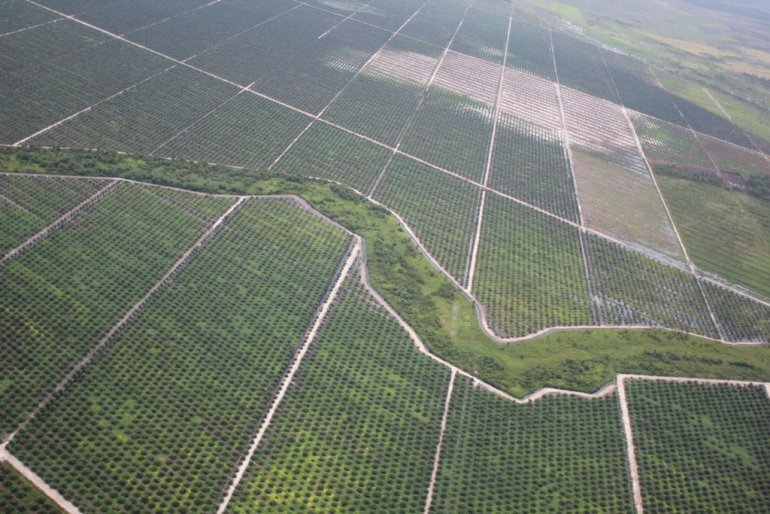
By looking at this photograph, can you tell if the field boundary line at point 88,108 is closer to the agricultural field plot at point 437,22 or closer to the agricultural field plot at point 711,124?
the agricultural field plot at point 437,22

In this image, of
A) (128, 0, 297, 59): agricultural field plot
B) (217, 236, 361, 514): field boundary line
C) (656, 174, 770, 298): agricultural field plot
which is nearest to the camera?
(217, 236, 361, 514): field boundary line

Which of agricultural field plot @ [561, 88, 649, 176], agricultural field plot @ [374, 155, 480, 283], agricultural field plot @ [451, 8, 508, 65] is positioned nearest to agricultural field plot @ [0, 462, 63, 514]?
agricultural field plot @ [374, 155, 480, 283]

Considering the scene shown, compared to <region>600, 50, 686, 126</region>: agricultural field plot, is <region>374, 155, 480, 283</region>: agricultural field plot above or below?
below

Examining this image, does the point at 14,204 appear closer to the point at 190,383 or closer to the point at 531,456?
the point at 190,383

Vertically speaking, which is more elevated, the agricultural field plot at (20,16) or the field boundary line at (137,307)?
the agricultural field plot at (20,16)

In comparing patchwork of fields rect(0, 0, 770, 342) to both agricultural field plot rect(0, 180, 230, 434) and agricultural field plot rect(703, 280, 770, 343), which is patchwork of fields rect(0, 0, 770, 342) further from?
agricultural field plot rect(0, 180, 230, 434)

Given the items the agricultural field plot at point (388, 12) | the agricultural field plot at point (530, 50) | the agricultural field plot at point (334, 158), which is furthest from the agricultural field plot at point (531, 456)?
the agricultural field plot at point (388, 12)
